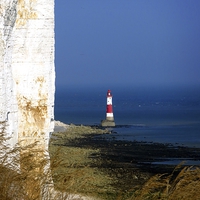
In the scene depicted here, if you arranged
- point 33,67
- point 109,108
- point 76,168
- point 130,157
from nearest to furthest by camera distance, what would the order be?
point 33,67, point 76,168, point 130,157, point 109,108

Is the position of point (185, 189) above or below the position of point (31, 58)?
below

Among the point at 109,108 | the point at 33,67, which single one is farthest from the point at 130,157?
the point at 33,67

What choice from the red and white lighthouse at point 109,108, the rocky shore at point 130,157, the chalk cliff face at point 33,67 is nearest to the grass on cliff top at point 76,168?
the rocky shore at point 130,157

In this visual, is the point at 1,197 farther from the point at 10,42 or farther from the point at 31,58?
the point at 31,58

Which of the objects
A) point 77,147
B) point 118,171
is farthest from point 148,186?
point 77,147

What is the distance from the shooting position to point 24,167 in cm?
672

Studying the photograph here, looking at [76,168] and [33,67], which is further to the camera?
[76,168]

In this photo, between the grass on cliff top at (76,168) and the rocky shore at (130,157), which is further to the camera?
the rocky shore at (130,157)

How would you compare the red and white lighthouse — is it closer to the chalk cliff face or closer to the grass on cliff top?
the grass on cliff top

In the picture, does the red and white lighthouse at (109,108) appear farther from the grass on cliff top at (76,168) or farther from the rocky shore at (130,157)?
the rocky shore at (130,157)

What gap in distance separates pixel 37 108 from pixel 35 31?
3.32 feet

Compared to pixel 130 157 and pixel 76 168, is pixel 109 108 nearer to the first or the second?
pixel 130 157

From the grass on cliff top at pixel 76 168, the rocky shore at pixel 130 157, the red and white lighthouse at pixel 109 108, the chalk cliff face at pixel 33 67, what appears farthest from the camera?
the red and white lighthouse at pixel 109 108

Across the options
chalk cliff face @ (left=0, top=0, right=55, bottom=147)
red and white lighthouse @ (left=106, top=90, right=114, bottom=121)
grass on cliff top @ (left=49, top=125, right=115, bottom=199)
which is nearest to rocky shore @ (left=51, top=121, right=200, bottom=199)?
grass on cliff top @ (left=49, top=125, right=115, bottom=199)
